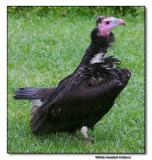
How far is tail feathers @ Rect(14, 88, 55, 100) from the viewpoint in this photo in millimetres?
7180

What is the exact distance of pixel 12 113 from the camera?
7.38 m

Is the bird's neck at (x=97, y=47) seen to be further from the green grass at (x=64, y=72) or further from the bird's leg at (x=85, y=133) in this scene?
the green grass at (x=64, y=72)

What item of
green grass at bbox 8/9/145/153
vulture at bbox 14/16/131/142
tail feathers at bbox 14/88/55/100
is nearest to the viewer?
vulture at bbox 14/16/131/142

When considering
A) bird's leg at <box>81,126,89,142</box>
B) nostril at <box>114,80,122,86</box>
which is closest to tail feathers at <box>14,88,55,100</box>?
bird's leg at <box>81,126,89,142</box>

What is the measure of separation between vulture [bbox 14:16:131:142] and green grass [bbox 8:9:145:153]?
0.58 feet

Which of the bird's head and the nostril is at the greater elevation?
the bird's head

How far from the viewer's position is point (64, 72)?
809cm

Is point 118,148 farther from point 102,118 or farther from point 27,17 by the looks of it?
point 27,17

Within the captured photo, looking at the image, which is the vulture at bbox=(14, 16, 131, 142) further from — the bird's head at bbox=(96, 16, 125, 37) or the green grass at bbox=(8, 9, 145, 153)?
the green grass at bbox=(8, 9, 145, 153)

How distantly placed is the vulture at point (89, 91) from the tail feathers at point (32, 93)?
11.8 inches

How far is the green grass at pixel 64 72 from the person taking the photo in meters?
6.84
